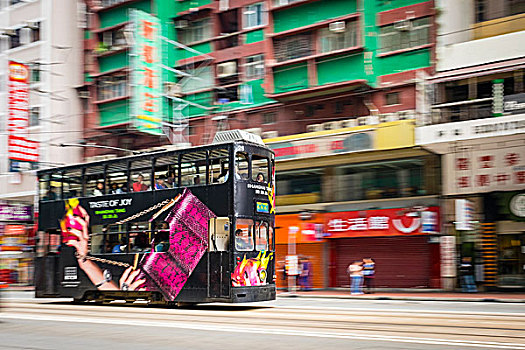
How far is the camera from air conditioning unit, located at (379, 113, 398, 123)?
2625cm

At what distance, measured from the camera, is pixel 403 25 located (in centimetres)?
2767

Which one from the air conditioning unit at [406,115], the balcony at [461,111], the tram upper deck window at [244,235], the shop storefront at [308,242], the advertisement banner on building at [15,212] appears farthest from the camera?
the advertisement banner on building at [15,212]

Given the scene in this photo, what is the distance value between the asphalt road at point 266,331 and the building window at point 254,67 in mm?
19348

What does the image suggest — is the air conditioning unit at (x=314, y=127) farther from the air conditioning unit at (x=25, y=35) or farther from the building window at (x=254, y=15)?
the air conditioning unit at (x=25, y=35)

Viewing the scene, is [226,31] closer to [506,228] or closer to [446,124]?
[446,124]

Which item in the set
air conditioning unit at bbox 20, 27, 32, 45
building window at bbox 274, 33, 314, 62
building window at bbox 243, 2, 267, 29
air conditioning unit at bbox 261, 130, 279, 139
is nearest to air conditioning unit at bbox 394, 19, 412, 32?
building window at bbox 274, 33, 314, 62

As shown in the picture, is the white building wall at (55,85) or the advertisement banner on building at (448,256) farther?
the white building wall at (55,85)

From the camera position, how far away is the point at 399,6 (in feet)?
91.8

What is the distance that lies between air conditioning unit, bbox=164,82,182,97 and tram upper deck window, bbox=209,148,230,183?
1892 cm

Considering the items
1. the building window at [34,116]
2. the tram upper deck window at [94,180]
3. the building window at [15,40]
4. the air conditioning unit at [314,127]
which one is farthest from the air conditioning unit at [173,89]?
the tram upper deck window at [94,180]

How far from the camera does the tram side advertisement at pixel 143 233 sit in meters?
17.1

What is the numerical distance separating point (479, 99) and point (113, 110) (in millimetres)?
22350

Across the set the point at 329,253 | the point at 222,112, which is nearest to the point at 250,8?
the point at 222,112

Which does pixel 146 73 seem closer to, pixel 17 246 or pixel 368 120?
pixel 368 120
